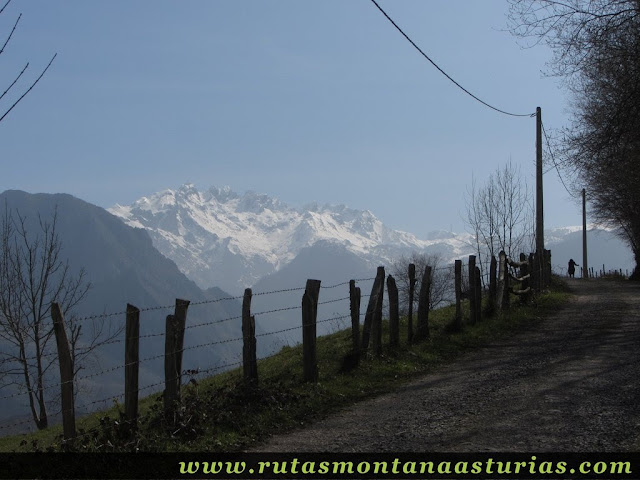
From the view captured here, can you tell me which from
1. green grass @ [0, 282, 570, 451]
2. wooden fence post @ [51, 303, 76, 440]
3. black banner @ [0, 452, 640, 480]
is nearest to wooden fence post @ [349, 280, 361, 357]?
green grass @ [0, 282, 570, 451]

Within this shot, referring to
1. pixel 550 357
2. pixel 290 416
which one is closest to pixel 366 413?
pixel 290 416

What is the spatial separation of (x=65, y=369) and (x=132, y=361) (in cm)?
87

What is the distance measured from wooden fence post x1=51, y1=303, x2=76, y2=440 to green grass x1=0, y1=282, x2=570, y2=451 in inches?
8.0

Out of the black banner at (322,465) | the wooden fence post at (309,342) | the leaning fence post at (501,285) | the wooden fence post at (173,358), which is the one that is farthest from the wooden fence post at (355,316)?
the leaning fence post at (501,285)

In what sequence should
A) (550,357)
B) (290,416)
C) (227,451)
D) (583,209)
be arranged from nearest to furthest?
(227,451) < (290,416) < (550,357) < (583,209)

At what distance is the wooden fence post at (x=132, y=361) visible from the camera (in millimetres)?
8914

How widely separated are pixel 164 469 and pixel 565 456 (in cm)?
415

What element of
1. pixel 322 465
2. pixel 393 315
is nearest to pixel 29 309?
pixel 393 315

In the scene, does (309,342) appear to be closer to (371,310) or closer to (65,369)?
(371,310)

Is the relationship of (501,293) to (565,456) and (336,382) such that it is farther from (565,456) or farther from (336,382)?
(565,456)

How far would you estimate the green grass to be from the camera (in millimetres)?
8633

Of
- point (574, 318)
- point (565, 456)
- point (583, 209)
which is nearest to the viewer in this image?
point (565, 456)

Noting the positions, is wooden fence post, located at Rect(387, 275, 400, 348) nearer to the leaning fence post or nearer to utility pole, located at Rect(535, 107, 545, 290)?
the leaning fence post

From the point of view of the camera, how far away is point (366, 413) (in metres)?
10.2
